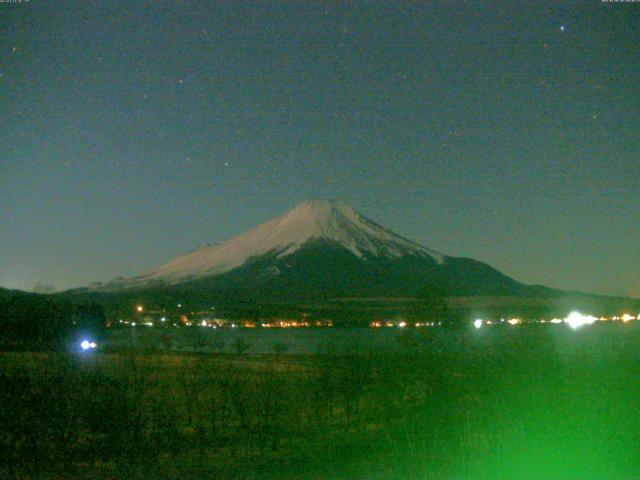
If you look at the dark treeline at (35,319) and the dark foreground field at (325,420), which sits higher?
the dark treeline at (35,319)

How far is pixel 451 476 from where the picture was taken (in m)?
8.06

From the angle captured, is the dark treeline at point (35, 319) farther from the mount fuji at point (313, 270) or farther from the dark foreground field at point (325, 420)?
the mount fuji at point (313, 270)

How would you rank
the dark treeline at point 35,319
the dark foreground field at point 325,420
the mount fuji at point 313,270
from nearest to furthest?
the dark foreground field at point 325,420
the dark treeline at point 35,319
the mount fuji at point 313,270

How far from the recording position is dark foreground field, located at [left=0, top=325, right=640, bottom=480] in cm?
853

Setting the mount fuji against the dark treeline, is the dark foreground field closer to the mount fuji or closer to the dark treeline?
the dark treeline

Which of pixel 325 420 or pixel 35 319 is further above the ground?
pixel 35 319

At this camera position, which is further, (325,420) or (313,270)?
(313,270)

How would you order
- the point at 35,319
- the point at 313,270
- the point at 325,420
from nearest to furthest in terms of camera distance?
the point at 325,420 → the point at 35,319 → the point at 313,270

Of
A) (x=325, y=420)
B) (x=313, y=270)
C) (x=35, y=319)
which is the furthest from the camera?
(x=313, y=270)

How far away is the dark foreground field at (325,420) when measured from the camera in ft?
28.0

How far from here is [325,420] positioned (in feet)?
35.1

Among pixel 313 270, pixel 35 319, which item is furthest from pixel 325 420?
pixel 313 270

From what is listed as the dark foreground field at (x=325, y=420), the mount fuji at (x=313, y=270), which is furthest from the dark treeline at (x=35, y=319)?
the mount fuji at (x=313, y=270)

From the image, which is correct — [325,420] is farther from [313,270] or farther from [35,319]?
[313,270]
